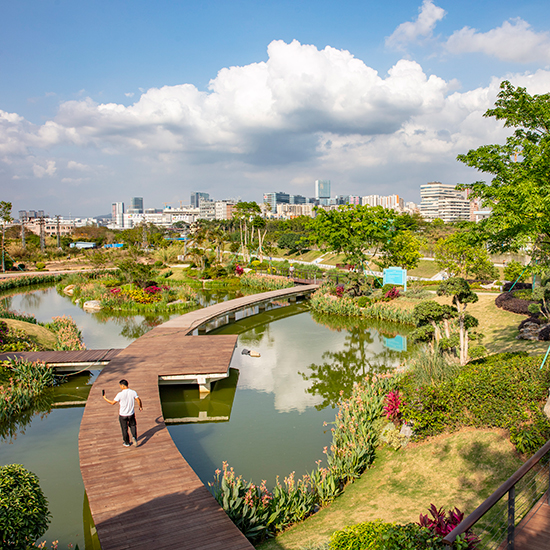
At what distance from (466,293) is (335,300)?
1272cm

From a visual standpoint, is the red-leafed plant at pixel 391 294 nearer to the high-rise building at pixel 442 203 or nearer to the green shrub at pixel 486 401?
the green shrub at pixel 486 401

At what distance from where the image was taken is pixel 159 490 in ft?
20.8

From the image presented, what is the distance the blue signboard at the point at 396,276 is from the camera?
24875 millimetres

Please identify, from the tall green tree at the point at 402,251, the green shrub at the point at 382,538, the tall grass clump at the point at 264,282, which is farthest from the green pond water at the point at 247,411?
the tall green tree at the point at 402,251

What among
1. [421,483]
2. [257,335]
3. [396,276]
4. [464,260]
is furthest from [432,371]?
→ [464,260]

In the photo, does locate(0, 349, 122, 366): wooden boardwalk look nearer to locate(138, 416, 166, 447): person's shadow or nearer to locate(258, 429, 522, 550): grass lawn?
locate(138, 416, 166, 447): person's shadow

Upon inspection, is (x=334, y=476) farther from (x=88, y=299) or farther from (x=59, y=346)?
(x=88, y=299)

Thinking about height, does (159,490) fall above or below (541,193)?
below

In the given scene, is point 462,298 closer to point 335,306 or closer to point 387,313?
point 387,313

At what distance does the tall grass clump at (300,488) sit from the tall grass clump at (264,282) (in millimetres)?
21403

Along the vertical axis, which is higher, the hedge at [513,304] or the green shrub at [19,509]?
the hedge at [513,304]

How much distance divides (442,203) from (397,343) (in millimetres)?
177578

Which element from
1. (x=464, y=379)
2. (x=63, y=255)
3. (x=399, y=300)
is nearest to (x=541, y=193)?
(x=464, y=379)

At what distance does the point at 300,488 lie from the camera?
665 cm
